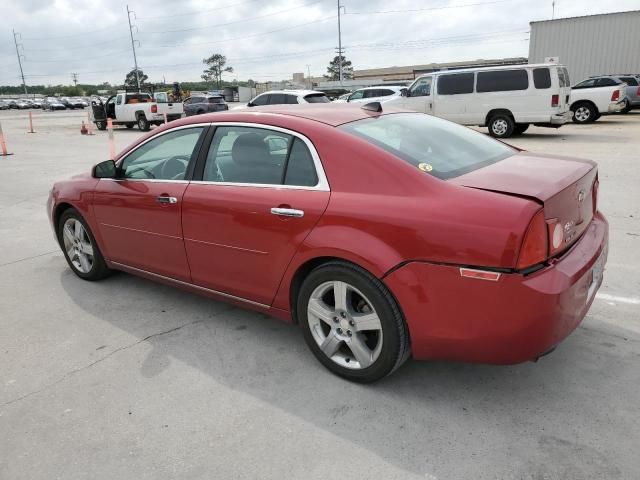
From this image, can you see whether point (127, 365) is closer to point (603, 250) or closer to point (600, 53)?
point (603, 250)

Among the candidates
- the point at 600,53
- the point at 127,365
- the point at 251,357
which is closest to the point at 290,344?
the point at 251,357

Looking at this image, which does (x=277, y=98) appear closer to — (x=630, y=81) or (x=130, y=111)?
(x=130, y=111)

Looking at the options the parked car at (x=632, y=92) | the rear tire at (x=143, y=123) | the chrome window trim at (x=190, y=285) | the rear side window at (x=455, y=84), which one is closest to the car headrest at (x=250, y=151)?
the chrome window trim at (x=190, y=285)

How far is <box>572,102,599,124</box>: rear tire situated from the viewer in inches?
738

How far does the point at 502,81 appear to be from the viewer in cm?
1473

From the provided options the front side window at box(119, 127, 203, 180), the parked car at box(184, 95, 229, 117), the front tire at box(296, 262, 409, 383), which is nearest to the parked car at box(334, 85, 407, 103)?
the parked car at box(184, 95, 229, 117)

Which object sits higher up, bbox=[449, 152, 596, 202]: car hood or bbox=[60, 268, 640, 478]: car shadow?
bbox=[449, 152, 596, 202]: car hood

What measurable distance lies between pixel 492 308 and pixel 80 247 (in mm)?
3758

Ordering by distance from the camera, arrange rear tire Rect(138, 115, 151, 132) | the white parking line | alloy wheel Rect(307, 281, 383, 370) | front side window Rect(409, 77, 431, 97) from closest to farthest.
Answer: alloy wheel Rect(307, 281, 383, 370) < the white parking line < front side window Rect(409, 77, 431, 97) < rear tire Rect(138, 115, 151, 132)

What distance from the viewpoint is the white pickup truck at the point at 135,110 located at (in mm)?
23000

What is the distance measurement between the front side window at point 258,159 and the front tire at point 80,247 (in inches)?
64.9

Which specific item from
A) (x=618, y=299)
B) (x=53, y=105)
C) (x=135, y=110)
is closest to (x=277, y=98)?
(x=135, y=110)

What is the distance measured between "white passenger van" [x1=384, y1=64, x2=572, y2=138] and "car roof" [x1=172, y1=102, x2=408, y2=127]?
12286 millimetres

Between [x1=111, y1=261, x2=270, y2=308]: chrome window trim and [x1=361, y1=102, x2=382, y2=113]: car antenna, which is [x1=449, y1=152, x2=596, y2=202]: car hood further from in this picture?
[x1=111, y1=261, x2=270, y2=308]: chrome window trim
